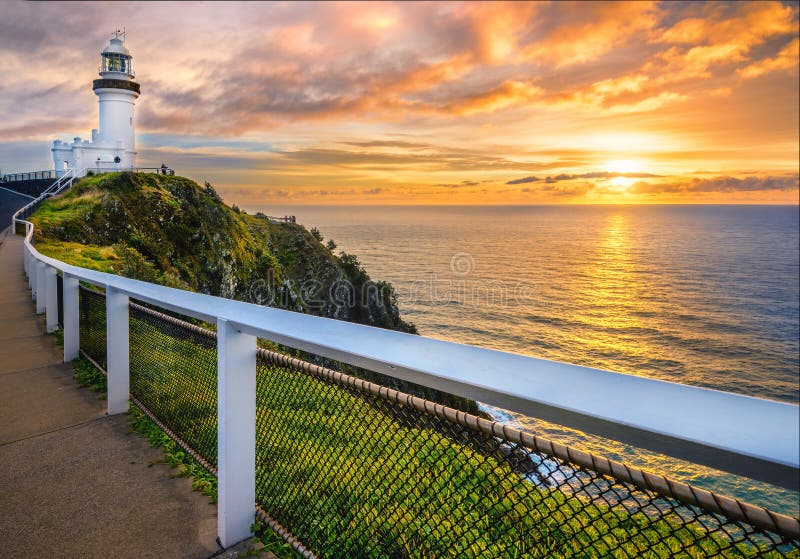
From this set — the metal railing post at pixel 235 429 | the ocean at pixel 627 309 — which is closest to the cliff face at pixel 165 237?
the metal railing post at pixel 235 429

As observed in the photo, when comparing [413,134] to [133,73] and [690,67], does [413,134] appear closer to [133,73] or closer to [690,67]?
[690,67]

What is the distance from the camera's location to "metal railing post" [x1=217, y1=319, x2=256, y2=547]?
8.55 feet

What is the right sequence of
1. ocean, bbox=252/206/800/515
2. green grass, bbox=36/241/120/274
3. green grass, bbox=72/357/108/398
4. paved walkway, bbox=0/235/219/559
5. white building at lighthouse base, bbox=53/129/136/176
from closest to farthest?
1. paved walkway, bbox=0/235/219/559
2. green grass, bbox=72/357/108/398
3. green grass, bbox=36/241/120/274
4. ocean, bbox=252/206/800/515
5. white building at lighthouse base, bbox=53/129/136/176

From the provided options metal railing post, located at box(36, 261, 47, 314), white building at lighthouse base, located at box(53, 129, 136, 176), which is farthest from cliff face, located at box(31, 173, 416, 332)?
white building at lighthouse base, located at box(53, 129, 136, 176)

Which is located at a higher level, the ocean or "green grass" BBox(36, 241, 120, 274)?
"green grass" BBox(36, 241, 120, 274)

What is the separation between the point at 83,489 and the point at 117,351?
4.62 feet

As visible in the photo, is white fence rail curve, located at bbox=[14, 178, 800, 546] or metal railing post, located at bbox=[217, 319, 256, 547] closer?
white fence rail curve, located at bbox=[14, 178, 800, 546]

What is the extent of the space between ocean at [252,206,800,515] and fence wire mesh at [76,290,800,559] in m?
18.3

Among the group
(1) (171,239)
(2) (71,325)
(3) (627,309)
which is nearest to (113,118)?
(1) (171,239)

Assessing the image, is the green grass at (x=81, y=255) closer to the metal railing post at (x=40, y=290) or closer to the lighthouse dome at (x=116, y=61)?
the metal railing post at (x=40, y=290)

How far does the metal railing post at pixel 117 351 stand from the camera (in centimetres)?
430

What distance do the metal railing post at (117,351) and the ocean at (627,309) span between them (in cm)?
1914

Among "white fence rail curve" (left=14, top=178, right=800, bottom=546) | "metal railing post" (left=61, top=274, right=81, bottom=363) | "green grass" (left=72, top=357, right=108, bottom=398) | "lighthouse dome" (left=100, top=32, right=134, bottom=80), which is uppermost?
"lighthouse dome" (left=100, top=32, right=134, bottom=80)

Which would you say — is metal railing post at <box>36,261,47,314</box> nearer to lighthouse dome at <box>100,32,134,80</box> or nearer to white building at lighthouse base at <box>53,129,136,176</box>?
white building at lighthouse base at <box>53,129,136,176</box>
